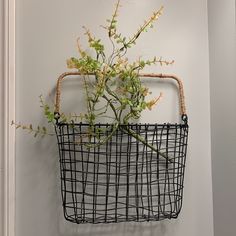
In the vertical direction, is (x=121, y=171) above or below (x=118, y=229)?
above

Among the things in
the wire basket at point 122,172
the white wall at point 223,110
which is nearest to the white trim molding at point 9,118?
the wire basket at point 122,172

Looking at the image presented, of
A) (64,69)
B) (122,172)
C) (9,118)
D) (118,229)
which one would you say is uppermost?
(64,69)

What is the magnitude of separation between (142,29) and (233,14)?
12.7 inches

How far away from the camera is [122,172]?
1.19m

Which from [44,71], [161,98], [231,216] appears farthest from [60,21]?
[231,216]

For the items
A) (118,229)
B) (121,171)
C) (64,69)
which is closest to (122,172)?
(121,171)

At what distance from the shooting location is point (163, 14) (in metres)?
1.30

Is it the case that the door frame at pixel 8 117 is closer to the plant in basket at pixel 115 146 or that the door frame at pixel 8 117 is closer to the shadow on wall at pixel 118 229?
the plant in basket at pixel 115 146

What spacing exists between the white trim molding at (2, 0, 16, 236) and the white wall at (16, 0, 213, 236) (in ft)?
0.08

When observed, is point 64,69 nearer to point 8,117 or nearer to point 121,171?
point 8,117

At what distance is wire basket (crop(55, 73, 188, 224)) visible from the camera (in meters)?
1.14

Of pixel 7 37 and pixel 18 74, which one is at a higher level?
pixel 7 37

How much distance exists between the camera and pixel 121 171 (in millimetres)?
1191

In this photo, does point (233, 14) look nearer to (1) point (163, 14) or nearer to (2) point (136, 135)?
(1) point (163, 14)
